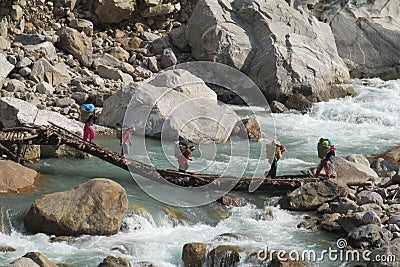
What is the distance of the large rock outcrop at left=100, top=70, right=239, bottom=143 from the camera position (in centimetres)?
1850

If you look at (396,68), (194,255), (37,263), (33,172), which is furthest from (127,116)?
(396,68)

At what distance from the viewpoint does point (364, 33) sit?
2906cm

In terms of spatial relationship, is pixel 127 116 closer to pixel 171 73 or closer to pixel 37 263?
pixel 171 73

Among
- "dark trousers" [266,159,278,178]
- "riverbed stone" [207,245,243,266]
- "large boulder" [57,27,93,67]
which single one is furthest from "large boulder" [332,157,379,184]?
"large boulder" [57,27,93,67]

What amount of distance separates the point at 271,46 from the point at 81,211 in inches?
632

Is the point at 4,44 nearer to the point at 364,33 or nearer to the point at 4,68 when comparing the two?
the point at 4,68

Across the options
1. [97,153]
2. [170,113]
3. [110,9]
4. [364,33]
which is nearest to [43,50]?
[110,9]

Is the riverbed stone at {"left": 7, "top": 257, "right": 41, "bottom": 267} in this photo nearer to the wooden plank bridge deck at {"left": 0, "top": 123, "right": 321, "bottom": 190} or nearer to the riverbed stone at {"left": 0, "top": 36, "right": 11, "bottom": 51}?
the wooden plank bridge deck at {"left": 0, "top": 123, "right": 321, "bottom": 190}

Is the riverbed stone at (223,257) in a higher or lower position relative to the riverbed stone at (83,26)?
lower

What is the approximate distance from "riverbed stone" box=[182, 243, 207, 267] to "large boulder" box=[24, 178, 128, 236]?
1.66m

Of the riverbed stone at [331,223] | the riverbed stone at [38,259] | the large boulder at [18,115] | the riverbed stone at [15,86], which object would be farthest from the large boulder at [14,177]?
the riverbed stone at [15,86]

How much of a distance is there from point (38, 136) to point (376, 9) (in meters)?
21.9

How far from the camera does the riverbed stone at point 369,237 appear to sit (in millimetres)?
11023

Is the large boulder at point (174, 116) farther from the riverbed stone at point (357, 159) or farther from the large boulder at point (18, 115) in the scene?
the riverbed stone at point (357, 159)
